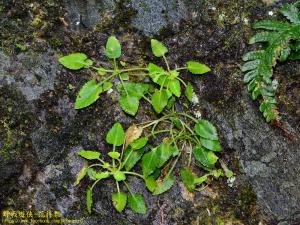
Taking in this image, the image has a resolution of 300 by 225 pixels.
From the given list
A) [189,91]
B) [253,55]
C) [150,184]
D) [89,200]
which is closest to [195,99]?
[189,91]

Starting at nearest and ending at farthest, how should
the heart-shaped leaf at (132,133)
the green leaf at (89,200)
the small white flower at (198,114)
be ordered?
1. the green leaf at (89,200)
2. the heart-shaped leaf at (132,133)
3. the small white flower at (198,114)

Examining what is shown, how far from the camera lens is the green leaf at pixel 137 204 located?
3021mm

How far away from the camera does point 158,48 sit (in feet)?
10.8

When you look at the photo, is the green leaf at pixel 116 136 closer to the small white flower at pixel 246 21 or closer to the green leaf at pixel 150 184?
the green leaf at pixel 150 184

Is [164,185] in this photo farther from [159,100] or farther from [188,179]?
[159,100]

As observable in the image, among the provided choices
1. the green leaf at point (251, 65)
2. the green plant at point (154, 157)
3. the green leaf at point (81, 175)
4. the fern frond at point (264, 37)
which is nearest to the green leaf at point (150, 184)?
the green plant at point (154, 157)

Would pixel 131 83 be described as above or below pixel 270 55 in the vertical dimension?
below

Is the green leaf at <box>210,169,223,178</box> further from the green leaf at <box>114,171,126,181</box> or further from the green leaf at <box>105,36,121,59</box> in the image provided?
the green leaf at <box>105,36,121,59</box>

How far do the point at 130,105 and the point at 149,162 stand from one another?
1.49 feet

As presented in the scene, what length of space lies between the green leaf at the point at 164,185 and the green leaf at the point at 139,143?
312mm

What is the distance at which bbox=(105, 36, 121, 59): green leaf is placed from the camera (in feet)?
10.6

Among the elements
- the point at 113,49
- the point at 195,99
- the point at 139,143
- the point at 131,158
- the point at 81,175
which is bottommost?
the point at 81,175

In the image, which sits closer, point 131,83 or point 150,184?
point 150,184

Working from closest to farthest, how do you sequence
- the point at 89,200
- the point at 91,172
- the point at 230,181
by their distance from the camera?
the point at 89,200 → the point at 91,172 → the point at 230,181
